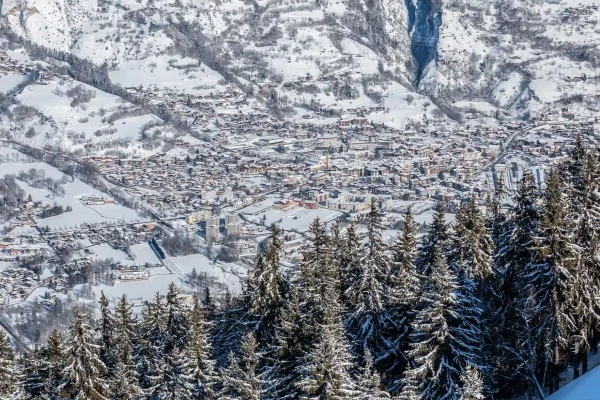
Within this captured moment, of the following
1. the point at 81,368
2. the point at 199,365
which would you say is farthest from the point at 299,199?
the point at 81,368

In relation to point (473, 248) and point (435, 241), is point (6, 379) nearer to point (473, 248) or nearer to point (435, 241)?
point (435, 241)

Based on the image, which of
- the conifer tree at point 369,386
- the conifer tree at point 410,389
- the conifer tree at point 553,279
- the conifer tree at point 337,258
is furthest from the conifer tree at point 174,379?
the conifer tree at point 553,279

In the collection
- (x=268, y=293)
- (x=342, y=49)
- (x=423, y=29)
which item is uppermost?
(x=423, y=29)

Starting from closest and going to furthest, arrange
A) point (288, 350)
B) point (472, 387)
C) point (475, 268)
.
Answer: point (472, 387)
point (288, 350)
point (475, 268)

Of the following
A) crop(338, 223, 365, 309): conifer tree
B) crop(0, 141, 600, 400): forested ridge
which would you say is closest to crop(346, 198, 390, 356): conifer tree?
crop(0, 141, 600, 400): forested ridge

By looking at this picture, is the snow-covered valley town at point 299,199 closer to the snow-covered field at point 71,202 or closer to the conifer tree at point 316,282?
the conifer tree at point 316,282

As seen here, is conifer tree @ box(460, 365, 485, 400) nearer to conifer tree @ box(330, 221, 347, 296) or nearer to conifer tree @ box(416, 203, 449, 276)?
conifer tree @ box(330, 221, 347, 296)

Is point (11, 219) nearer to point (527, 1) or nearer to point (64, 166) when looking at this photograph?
point (64, 166)

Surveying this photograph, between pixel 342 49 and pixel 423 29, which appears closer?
pixel 342 49
